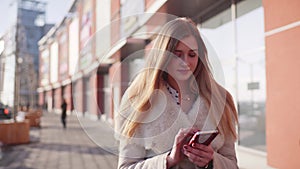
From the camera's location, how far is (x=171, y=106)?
0.79 meters

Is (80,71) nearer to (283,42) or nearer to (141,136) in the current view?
(141,136)

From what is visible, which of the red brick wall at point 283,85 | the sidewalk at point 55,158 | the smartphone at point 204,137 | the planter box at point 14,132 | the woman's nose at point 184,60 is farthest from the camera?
the planter box at point 14,132

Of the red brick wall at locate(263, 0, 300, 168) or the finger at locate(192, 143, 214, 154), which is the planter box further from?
the finger at locate(192, 143, 214, 154)

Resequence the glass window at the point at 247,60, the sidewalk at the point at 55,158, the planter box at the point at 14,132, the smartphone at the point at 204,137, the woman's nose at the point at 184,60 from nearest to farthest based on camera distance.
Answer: the smartphone at the point at 204,137
the woman's nose at the point at 184,60
the glass window at the point at 247,60
the sidewalk at the point at 55,158
the planter box at the point at 14,132

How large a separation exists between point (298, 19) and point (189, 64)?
313 centimetres

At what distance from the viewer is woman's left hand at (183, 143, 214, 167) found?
0.66 meters

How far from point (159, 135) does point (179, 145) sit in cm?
10

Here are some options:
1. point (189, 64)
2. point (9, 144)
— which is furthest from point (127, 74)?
point (9, 144)

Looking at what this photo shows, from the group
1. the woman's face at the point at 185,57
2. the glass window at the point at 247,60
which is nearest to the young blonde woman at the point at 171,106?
the woman's face at the point at 185,57

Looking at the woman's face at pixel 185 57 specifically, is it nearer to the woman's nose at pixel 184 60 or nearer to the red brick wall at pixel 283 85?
the woman's nose at pixel 184 60

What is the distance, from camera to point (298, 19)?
10.7 ft

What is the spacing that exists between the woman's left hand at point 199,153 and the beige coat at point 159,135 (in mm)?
64

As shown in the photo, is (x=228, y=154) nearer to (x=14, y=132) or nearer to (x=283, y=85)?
(x=283, y=85)

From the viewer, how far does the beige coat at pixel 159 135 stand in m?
0.76
